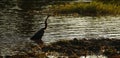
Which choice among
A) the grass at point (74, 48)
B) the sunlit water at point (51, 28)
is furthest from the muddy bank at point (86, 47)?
the sunlit water at point (51, 28)

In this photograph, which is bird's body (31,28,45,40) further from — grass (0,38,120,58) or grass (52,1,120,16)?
grass (52,1,120,16)

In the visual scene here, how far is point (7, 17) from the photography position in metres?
35.0

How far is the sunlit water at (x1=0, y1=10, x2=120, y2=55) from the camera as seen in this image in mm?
26109

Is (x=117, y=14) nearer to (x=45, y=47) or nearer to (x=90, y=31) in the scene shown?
(x=90, y=31)

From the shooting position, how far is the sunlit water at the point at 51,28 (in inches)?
1028

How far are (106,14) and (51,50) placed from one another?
15.4m

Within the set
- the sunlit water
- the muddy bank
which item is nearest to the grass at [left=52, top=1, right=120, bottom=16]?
the sunlit water

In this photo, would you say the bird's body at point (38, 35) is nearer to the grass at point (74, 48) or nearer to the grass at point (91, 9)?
the grass at point (74, 48)

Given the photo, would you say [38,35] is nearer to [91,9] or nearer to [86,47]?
[86,47]

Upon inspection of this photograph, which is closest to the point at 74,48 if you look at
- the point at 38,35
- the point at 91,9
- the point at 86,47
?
the point at 86,47

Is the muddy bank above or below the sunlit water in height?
above

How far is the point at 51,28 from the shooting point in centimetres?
3053

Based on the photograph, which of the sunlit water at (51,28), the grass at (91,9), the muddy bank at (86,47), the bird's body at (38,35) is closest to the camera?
the muddy bank at (86,47)

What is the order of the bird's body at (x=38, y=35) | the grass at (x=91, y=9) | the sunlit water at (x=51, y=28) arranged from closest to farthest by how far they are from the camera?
the sunlit water at (x=51, y=28) < the bird's body at (x=38, y=35) < the grass at (x=91, y=9)
